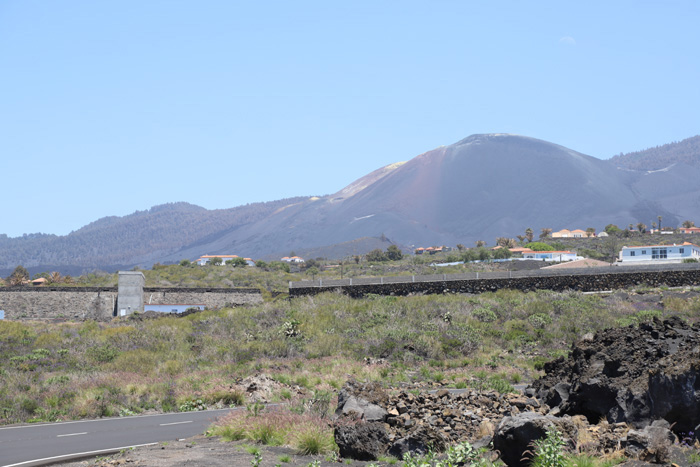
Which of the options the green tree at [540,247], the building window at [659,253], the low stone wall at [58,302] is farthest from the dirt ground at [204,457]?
the green tree at [540,247]

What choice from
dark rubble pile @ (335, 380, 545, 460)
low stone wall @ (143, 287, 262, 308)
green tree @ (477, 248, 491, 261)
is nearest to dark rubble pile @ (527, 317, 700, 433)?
dark rubble pile @ (335, 380, 545, 460)

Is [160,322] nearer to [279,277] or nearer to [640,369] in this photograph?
[640,369]

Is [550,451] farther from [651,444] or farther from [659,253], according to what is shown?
[659,253]

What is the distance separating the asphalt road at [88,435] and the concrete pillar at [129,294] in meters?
42.0

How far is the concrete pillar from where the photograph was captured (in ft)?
201

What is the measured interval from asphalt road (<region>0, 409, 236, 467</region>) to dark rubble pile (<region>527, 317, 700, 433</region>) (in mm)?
9680

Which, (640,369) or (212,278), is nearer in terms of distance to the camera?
(640,369)

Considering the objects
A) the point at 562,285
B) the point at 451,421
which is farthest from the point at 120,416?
the point at 562,285

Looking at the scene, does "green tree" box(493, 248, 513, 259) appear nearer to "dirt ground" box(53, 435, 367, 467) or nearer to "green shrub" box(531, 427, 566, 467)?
"dirt ground" box(53, 435, 367, 467)

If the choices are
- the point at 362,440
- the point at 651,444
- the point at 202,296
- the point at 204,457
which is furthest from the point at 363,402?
the point at 202,296

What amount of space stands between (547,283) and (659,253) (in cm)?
4059

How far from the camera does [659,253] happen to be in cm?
8194

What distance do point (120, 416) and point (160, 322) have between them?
22.9 metres

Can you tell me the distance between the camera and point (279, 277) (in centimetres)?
9525
